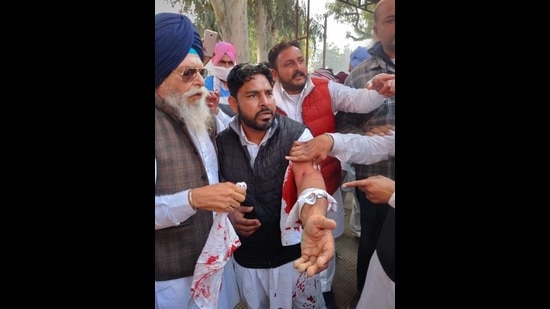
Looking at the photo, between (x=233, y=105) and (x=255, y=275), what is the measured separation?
0.73 m

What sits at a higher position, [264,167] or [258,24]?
[258,24]

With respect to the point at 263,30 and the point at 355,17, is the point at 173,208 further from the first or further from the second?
the point at 355,17

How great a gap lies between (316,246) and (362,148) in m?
0.43

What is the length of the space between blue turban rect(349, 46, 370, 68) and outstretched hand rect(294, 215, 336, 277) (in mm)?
627

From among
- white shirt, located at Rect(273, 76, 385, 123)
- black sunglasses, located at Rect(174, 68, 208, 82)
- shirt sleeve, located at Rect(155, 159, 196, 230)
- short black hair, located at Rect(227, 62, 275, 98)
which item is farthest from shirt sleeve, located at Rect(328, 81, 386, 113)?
shirt sleeve, located at Rect(155, 159, 196, 230)

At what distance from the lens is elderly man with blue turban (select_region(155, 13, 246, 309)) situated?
4.39 feet

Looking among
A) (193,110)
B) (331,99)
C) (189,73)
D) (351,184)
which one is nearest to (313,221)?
(351,184)

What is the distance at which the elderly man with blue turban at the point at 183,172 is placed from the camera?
4.39 feet

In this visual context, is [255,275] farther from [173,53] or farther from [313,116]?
[173,53]

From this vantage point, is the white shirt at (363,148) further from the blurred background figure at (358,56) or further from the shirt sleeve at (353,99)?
the blurred background figure at (358,56)

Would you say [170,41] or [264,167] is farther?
[264,167]

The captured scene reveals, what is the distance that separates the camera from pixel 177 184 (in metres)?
1.37

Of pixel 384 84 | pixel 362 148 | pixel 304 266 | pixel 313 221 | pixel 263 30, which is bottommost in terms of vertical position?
pixel 304 266

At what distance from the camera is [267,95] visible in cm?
140
